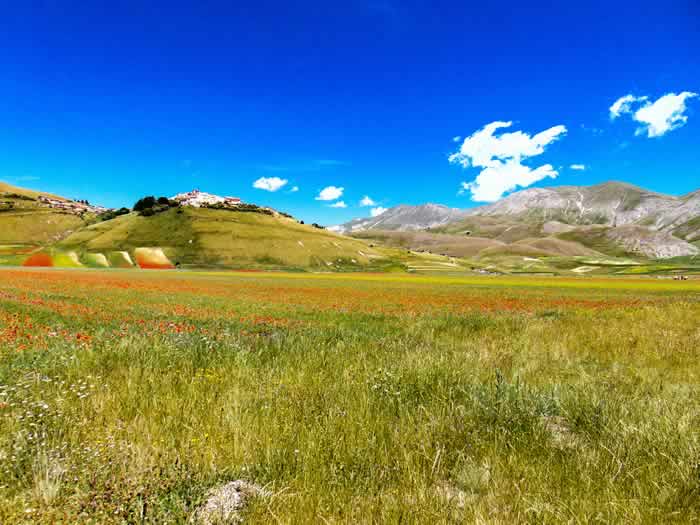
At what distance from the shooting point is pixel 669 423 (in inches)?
173

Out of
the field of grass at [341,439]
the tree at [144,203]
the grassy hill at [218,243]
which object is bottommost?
the field of grass at [341,439]

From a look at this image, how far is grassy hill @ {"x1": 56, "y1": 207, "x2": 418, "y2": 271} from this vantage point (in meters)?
138

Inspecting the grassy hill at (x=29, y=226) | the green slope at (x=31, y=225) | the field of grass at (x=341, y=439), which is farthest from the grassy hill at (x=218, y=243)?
the field of grass at (x=341, y=439)

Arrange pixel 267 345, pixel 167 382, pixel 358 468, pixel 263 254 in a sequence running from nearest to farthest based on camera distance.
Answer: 1. pixel 358 468
2. pixel 167 382
3. pixel 267 345
4. pixel 263 254

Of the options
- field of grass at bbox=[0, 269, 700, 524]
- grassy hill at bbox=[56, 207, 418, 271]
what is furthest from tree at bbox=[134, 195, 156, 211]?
field of grass at bbox=[0, 269, 700, 524]

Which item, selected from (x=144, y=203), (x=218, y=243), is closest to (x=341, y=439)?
(x=218, y=243)

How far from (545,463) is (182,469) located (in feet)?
12.2

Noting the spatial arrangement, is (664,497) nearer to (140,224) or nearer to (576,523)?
(576,523)

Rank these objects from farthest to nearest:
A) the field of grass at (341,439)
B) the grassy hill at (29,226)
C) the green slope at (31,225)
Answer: the green slope at (31,225), the grassy hill at (29,226), the field of grass at (341,439)

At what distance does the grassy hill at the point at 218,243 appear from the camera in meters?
138

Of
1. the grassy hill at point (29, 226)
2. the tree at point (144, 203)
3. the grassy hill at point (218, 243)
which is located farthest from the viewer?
the tree at point (144, 203)

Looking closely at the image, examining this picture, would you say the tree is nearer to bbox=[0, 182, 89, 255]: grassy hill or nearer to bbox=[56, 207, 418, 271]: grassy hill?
bbox=[56, 207, 418, 271]: grassy hill

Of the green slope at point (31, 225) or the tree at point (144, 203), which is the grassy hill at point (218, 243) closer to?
the tree at point (144, 203)

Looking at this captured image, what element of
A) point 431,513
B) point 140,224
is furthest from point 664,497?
point 140,224
